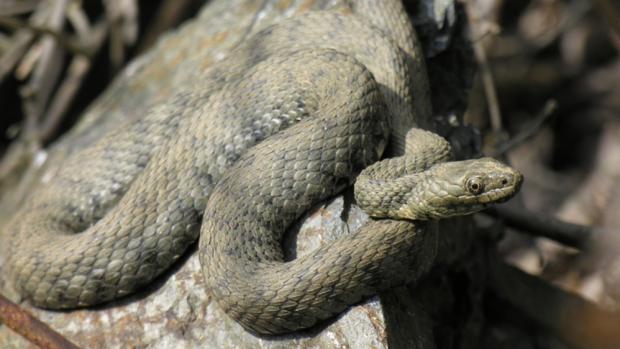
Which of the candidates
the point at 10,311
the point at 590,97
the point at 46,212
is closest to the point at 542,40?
the point at 590,97

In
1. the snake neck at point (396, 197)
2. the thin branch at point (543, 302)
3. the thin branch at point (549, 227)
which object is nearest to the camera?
the snake neck at point (396, 197)

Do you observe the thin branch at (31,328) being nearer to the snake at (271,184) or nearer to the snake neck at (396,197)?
the snake at (271,184)

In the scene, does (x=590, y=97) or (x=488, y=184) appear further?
(x=590, y=97)

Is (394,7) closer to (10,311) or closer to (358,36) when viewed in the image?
(358,36)

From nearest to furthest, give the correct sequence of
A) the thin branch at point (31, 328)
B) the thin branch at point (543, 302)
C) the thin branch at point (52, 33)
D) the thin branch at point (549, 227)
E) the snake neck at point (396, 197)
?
the thin branch at point (31, 328), the snake neck at point (396, 197), the thin branch at point (543, 302), the thin branch at point (549, 227), the thin branch at point (52, 33)

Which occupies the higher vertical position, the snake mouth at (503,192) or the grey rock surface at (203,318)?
the snake mouth at (503,192)

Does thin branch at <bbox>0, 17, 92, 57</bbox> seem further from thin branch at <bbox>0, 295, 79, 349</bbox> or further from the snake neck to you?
the snake neck

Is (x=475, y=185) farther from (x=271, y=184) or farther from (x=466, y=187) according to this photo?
(x=271, y=184)

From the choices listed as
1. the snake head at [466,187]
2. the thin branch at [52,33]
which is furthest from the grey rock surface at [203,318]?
the thin branch at [52,33]
